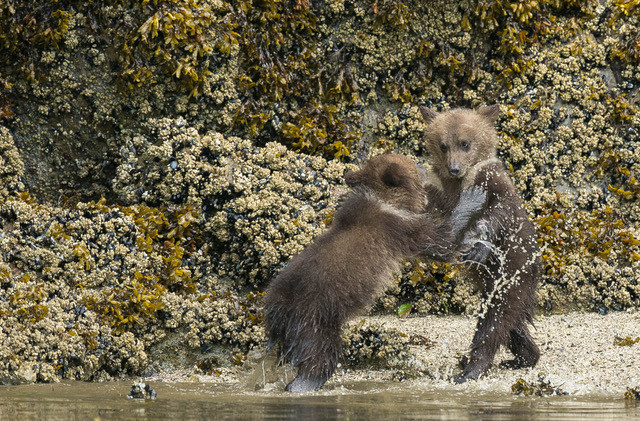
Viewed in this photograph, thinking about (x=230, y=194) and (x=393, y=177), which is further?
(x=230, y=194)

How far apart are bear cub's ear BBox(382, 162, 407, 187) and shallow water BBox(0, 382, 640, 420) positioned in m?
1.63

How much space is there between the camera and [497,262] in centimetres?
745

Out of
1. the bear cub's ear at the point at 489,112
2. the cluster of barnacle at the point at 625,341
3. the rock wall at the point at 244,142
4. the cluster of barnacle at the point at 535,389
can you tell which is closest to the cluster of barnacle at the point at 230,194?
the rock wall at the point at 244,142

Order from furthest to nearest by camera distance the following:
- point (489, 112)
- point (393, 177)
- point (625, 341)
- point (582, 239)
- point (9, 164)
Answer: point (582, 239)
point (9, 164)
point (489, 112)
point (625, 341)
point (393, 177)

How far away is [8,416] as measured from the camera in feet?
17.2

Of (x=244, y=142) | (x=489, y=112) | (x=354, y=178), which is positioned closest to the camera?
(x=354, y=178)

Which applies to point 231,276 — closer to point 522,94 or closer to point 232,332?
point 232,332

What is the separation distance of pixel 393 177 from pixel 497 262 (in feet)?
3.84

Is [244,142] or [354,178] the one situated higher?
→ [244,142]

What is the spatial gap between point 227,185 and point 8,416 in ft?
11.4

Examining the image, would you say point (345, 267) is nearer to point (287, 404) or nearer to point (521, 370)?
point (287, 404)

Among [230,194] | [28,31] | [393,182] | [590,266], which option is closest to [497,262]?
[393,182]

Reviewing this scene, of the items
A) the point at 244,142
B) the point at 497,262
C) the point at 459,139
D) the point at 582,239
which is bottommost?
the point at 497,262

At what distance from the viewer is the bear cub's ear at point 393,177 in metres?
7.19
